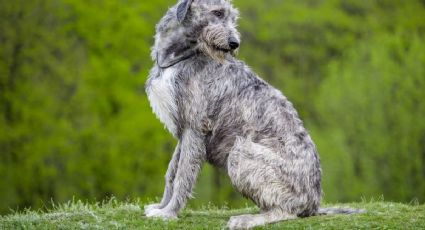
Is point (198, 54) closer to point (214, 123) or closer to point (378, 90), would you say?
point (214, 123)

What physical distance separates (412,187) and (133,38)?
50.3 feet

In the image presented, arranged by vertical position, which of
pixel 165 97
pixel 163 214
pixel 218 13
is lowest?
pixel 163 214

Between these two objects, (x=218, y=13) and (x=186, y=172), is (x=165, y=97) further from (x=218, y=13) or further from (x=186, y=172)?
(x=218, y=13)

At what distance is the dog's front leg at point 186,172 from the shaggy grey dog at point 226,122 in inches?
0.5

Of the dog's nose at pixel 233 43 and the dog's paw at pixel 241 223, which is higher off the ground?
the dog's nose at pixel 233 43

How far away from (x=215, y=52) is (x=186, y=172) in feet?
5.61

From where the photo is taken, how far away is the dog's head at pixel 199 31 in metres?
9.38

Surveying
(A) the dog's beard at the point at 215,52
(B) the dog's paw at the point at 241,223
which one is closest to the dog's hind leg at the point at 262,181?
(B) the dog's paw at the point at 241,223

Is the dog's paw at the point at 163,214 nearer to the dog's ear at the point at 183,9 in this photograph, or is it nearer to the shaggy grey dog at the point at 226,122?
the shaggy grey dog at the point at 226,122

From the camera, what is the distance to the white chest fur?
9.34 m

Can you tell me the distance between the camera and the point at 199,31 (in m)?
9.58

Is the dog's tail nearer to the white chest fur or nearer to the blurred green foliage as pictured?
the white chest fur

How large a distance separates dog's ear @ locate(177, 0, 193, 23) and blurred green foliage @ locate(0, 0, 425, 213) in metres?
21.5

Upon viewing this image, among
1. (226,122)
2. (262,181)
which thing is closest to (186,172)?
(226,122)
